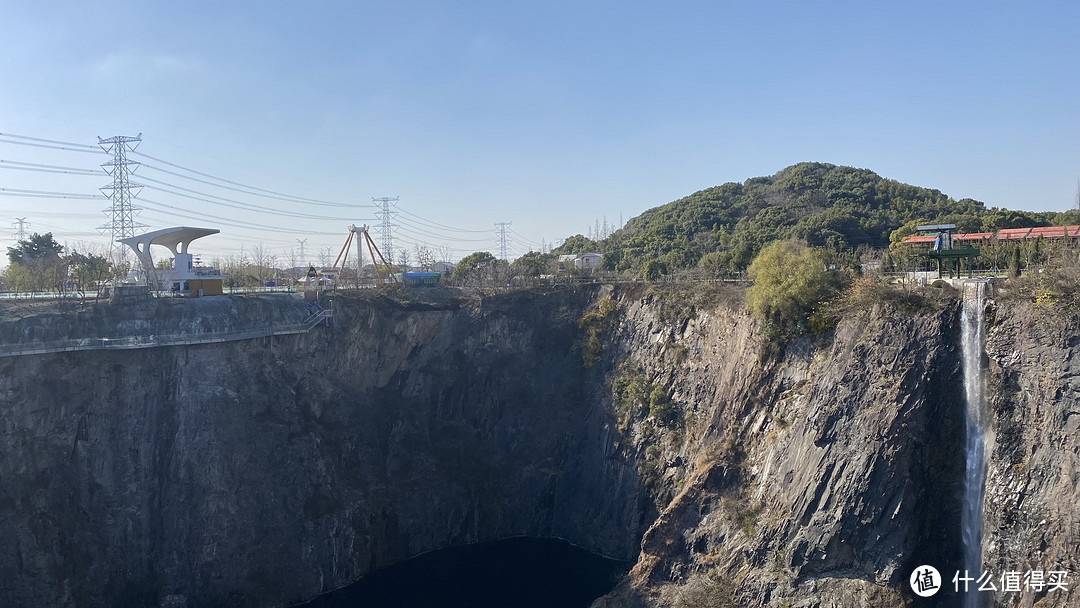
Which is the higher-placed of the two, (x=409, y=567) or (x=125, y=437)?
(x=125, y=437)

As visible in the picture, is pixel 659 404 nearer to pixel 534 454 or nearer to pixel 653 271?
pixel 534 454

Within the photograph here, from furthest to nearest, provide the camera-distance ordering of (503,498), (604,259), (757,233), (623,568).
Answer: (604,259) < (757,233) < (503,498) < (623,568)

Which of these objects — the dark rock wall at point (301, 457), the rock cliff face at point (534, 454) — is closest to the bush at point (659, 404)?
the rock cliff face at point (534, 454)

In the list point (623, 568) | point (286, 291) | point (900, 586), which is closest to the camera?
point (900, 586)

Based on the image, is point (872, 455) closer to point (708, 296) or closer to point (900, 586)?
point (900, 586)

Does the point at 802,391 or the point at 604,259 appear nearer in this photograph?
the point at 802,391

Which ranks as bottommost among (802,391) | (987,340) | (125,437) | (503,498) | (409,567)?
(409,567)

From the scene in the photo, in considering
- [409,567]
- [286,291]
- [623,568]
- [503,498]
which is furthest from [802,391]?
[286,291]
